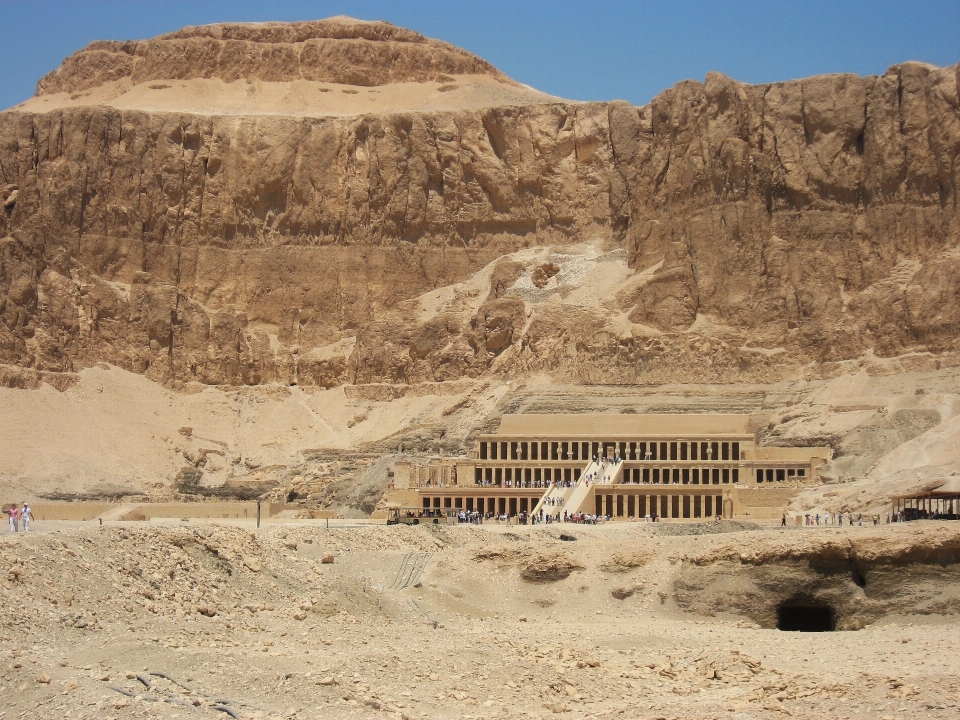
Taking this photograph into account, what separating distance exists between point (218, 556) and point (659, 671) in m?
14.3

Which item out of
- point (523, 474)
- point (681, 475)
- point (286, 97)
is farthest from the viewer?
point (286, 97)

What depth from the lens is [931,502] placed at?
226 ft

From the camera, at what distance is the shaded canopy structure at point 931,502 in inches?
2537

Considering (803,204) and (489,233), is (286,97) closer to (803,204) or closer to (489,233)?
(489,233)

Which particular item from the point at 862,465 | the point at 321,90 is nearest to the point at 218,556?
the point at 862,465

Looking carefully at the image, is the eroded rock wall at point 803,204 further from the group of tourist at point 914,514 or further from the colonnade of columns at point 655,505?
the group of tourist at point 914,514

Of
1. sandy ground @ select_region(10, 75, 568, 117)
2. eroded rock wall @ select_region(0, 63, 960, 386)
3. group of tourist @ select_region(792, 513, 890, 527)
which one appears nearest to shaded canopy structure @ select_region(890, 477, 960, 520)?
group of tourist @ select_region(792, 513, 890, 527)

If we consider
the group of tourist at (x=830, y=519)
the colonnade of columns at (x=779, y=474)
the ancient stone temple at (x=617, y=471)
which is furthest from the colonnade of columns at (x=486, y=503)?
the group of tourist at (x=830, y=519)

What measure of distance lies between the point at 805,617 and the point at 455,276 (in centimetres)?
6760

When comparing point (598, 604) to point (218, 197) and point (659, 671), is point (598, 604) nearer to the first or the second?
point (659, 671)

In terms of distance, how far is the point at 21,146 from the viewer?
115438 millimetres

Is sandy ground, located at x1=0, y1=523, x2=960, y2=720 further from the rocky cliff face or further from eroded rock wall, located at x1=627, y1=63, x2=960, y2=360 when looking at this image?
eroded rock wall, located at x1=627, y1=63, x2=960, y2=360

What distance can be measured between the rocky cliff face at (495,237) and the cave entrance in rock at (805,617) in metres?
45.8

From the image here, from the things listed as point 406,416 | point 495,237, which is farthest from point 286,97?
point 406,416
